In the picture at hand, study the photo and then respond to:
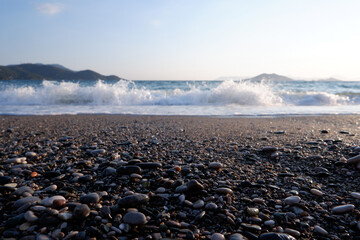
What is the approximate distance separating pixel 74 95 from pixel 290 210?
1102 cm

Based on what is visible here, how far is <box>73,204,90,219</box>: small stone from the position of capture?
4.14 feet

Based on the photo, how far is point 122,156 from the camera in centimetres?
237

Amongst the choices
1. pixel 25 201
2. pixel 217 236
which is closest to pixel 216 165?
pixel 217 236

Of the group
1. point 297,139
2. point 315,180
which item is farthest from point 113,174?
point 297,139

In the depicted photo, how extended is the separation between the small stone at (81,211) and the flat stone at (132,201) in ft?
0.57

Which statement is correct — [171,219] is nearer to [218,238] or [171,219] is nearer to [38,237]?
[218,238]

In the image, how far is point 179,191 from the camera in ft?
5.24

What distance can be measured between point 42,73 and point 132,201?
46.6 meters

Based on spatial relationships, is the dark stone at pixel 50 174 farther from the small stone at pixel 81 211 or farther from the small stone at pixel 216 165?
the small stone at pixel 216 165

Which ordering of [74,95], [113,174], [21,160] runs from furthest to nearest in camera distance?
[74,95] → [21,160] → [113,174]

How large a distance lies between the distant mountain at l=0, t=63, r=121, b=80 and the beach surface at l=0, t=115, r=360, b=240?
3983 centimetres

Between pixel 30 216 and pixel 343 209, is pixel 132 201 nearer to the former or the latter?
pixel 30 216

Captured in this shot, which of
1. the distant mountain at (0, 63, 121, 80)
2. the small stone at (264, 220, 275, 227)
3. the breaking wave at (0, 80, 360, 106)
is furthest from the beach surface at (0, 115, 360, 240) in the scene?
the distant mountain at (0, 63, 121, 80)

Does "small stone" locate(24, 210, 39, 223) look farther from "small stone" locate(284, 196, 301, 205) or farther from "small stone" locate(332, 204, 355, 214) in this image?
"small stone" locate(332, 204, 355, 214)
